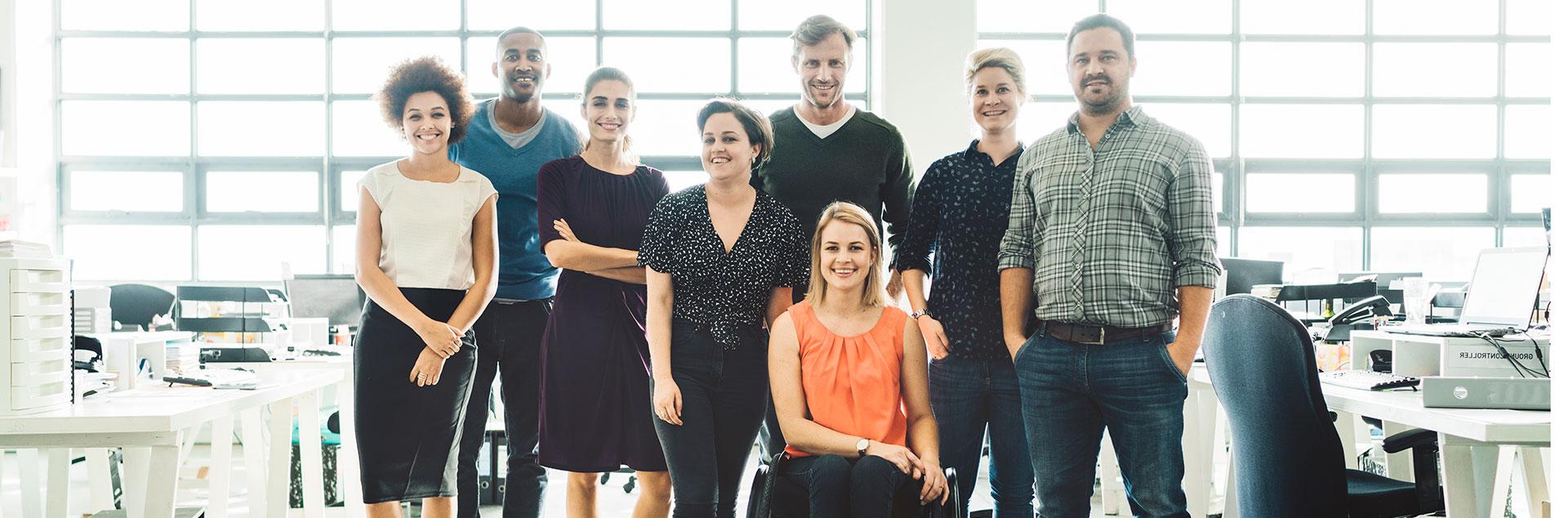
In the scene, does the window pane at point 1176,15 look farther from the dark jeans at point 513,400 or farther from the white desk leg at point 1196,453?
the dark jeans at point 513,400

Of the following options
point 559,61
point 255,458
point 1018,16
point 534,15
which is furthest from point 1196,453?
point 534,15

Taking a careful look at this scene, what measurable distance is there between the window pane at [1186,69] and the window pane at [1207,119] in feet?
0.30

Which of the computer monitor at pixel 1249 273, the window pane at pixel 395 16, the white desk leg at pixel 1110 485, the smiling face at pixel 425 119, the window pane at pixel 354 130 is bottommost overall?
the white desk leg at pixel 1110 485

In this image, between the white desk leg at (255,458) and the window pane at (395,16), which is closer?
the white desk leg at (255,458)

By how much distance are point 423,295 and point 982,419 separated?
131 cm

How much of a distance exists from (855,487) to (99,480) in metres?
3.17

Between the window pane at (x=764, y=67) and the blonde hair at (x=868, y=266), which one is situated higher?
the window pane at (x=764, y=67)

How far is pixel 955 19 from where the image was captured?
21.4 feet

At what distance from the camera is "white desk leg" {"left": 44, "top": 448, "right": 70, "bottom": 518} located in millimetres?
3541

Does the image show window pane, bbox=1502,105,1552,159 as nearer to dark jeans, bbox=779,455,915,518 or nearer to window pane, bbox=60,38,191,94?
dark jeans, bbox=779,455,915,518

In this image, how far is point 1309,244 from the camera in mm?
7449

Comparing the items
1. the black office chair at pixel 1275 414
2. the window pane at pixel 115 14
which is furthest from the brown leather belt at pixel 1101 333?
the window pane at pixel 115 14

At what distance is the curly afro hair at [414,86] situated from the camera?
246 cm

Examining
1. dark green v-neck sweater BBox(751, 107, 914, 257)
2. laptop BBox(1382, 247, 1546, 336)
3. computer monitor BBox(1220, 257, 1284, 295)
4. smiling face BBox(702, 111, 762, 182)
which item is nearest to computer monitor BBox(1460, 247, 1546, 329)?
laptop BBox(1382, 247, 1546, 336)
